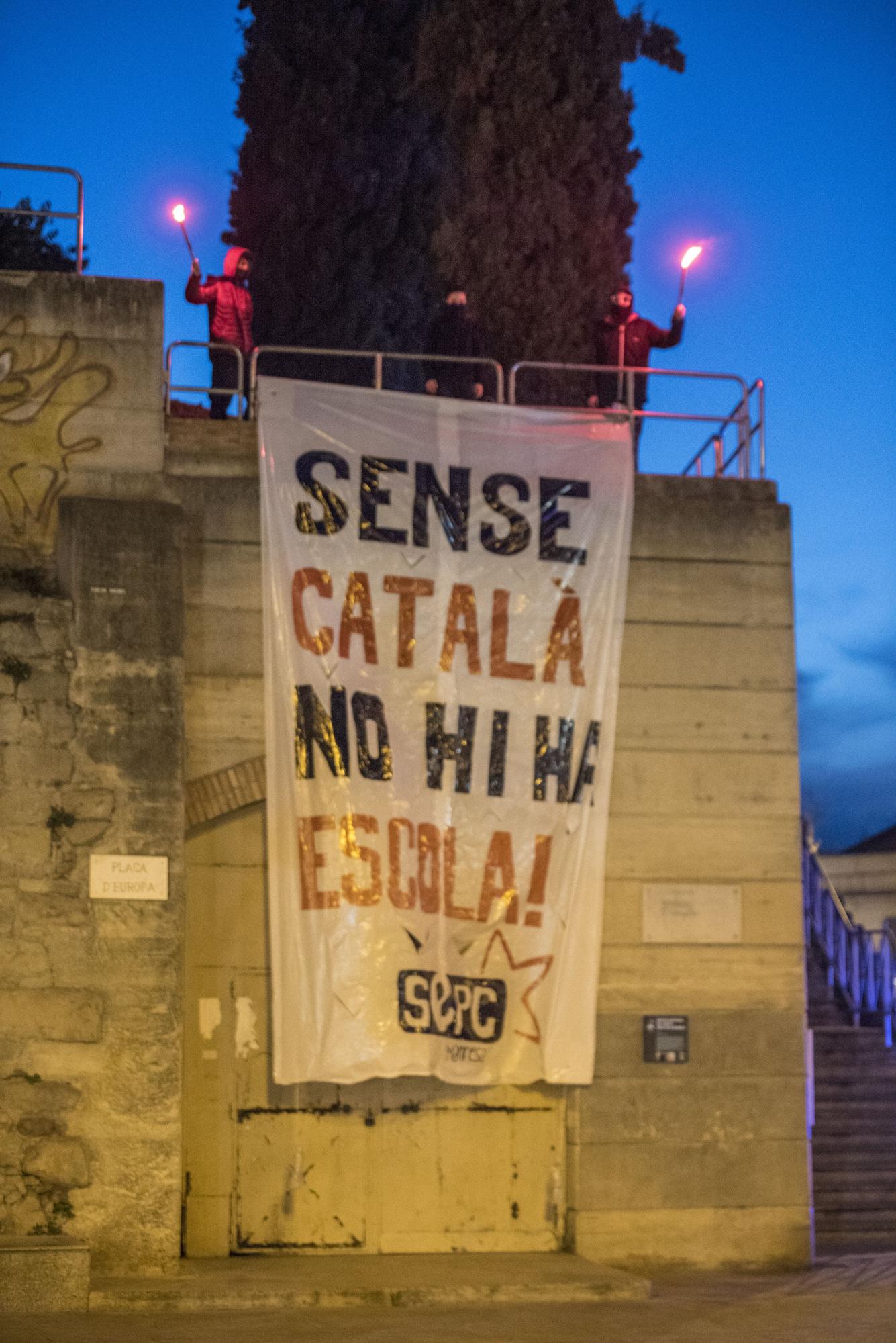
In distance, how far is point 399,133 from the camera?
26.1 metres

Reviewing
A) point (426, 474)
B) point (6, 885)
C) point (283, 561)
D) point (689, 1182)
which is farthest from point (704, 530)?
point (6, 885)

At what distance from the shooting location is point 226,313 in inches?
558

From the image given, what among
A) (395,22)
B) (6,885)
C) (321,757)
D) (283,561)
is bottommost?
(6,885)

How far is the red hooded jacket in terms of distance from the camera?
1408 centimetres

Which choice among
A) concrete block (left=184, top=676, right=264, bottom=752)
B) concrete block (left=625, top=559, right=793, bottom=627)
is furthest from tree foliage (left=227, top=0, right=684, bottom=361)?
concrete block (left=184, top=676, right=264, bottom=752)

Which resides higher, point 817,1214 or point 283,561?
point 283,561

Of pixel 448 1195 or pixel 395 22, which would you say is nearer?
pixel 448 1195

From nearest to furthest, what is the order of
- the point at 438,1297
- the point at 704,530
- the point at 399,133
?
the point at 438,1297 < the point at 704,530 < the point at 399,133

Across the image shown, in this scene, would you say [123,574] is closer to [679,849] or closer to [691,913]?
[679,849]

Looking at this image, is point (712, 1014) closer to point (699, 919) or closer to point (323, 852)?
point (699, 919)

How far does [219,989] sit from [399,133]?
17.0 m

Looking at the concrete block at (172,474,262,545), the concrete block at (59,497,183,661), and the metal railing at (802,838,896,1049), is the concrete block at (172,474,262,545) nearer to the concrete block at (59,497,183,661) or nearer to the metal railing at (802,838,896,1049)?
the concrete block at (59,497,183,661)

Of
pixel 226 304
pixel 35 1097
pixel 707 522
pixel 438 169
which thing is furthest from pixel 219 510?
pixel 438 169

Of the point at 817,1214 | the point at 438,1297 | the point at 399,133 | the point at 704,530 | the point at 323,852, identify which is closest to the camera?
the point at 438,1297
